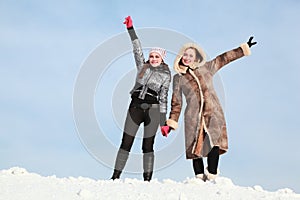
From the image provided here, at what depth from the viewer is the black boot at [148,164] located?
21.6 ft

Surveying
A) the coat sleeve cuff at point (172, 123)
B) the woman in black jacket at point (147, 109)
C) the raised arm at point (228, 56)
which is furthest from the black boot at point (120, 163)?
the raised arm at point (228, 56)

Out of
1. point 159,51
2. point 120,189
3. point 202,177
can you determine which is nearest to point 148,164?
point 202,177

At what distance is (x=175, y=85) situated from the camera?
271 inches

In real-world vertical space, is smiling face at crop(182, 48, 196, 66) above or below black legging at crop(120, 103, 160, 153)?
above

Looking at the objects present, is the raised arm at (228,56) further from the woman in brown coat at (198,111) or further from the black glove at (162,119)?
the black glove at (162,119)

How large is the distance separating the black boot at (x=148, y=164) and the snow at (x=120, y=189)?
451mm

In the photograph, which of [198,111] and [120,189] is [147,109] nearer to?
[198,111]

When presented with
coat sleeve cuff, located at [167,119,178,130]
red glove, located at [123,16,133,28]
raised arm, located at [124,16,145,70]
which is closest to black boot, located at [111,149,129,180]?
coat sleeve cuff, located at [167,119,178,130]

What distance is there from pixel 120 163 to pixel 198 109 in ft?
4.47

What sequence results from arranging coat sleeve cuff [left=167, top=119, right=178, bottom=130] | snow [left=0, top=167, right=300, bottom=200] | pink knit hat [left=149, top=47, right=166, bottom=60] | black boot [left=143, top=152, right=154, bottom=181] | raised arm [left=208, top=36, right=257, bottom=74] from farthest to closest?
raised arm [left=208, top=36, right=257, bottom=74] < pink knit hat [left=149, top=47, right=166, bottom=60] < coat sleeve cuff [left=167, top=119, right=178, bottom=130] < black boot [left=143, top=152, right=154, bottom=181] < snow [left=0, top=167, right=300, bottom=200]

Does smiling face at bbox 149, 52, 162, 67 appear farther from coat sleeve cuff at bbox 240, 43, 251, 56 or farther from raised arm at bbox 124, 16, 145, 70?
coat sleeve cuff at bbox 240, 43, 251, 56

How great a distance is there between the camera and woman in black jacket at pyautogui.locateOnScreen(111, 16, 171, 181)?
21.7ft

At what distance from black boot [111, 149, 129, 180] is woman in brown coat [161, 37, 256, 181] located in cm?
66

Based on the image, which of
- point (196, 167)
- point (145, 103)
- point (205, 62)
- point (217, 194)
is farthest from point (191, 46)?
point (217, 194)
